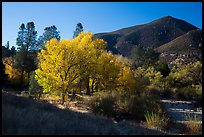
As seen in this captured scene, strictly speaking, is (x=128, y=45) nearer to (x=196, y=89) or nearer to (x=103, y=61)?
(x=196, y=89)

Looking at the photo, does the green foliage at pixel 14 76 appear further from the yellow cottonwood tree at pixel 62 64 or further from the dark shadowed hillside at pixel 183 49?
the dark shadowed hillside at pixel 183 49

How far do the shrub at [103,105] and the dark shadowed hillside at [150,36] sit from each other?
95.3 meters

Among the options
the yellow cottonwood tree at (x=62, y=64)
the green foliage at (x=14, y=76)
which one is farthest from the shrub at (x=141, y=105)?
the green foliage at (x=14, y=76)

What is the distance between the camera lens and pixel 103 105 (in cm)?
1588

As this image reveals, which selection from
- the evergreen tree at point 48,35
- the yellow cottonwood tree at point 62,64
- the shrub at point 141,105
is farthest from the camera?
the evergreen tree at point 48,35

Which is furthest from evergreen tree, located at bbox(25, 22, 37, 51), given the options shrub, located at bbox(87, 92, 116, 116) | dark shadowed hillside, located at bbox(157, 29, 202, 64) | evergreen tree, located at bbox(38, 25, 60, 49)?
shrub, located at bbox(87, 92, 116, 116)

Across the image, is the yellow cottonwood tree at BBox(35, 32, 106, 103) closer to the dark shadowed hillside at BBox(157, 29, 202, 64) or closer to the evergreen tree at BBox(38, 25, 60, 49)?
the evergreen tree at BBox(38, 25, 60, 49)

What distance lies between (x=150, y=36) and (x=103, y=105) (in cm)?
11643

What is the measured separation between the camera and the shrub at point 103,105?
15.5 metres

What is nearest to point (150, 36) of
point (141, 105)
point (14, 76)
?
point (14, 76)

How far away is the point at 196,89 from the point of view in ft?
119

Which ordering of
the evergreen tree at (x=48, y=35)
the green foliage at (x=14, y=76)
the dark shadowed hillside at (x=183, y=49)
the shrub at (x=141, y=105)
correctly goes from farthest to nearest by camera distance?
the dark shadowed hillside at (x=183, y=49) → the evergreen tree at (x=48, y=35) → the green foliage at (x=14, y=76) → the shrub at (x=141, y=105)

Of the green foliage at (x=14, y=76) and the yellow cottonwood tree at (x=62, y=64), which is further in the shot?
the green foliage at (x=14, y=76)

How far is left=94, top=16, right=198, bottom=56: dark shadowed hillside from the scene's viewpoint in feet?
396
